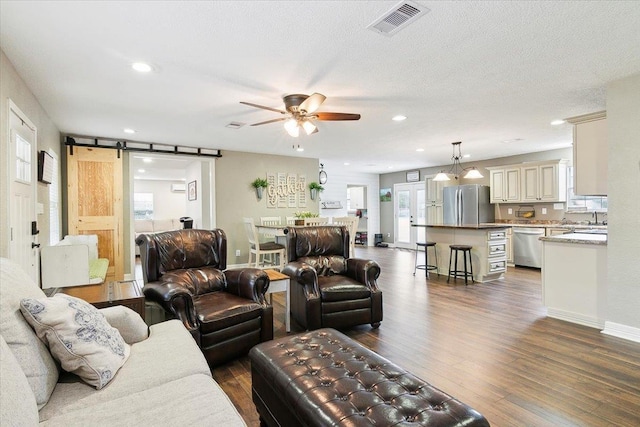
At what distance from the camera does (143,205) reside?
435 inches

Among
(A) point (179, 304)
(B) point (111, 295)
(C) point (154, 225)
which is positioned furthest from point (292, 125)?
(C) point (154, 225)

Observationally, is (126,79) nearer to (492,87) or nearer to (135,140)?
(135,140)

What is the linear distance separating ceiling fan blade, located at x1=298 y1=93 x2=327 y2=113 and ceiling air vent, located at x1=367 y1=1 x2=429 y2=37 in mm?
914

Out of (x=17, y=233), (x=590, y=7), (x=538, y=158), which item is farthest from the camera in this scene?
(x=538, y=158)

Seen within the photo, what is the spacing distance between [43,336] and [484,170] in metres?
8.65

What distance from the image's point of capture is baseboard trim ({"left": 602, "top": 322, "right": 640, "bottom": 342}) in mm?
3010

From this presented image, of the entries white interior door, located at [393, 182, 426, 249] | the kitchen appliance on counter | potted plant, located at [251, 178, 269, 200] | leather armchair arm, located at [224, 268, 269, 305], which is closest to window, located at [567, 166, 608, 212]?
the kitchen appliance on counter

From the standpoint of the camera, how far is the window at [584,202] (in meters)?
6.18

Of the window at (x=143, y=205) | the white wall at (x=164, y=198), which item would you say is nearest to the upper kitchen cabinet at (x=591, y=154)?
the white wall at (x=164, y=198)

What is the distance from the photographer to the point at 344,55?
8.64ft

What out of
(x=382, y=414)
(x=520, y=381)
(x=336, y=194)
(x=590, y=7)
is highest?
(x=590, y=7)

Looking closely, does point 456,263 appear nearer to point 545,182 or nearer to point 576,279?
point 576,279

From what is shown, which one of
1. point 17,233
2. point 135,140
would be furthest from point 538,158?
point 17,233

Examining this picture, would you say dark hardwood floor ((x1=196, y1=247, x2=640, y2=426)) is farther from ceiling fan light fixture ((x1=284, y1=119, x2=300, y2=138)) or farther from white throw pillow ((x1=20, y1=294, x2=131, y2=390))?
ceiling fan light fixture ((x1=284, y1=119, x2=300, y2=138))
